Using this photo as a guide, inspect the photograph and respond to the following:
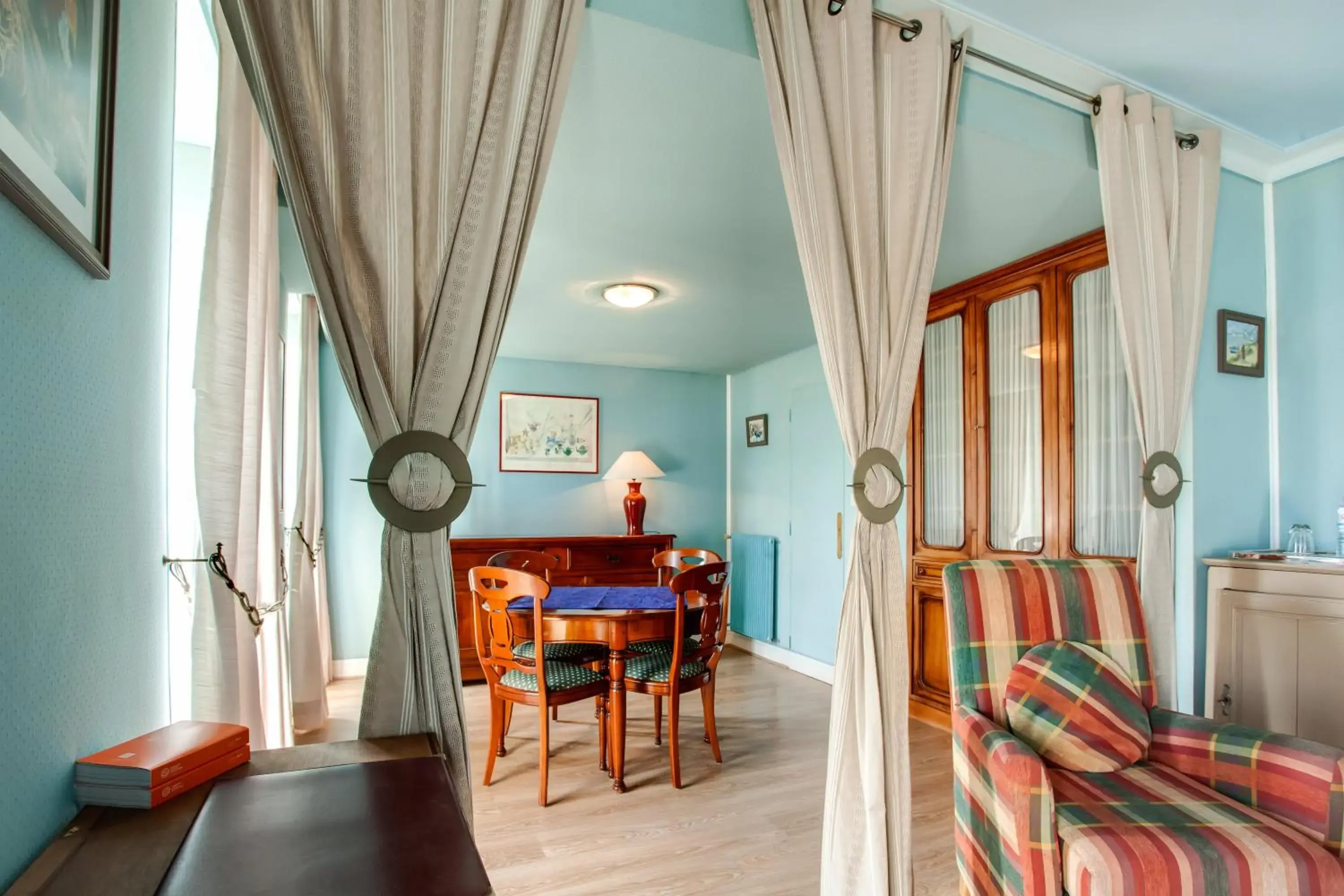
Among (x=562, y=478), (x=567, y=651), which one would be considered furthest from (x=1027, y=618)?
(x=562, y=478)

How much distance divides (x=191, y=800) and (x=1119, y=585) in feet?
7.92

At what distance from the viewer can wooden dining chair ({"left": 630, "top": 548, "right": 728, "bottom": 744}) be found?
135 inches

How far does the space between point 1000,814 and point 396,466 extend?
62.4 inches

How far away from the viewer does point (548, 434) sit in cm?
553

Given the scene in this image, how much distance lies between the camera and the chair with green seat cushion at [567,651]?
3.21 m

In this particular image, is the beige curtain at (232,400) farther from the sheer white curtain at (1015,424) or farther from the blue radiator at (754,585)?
the blue radiator at (754,585)

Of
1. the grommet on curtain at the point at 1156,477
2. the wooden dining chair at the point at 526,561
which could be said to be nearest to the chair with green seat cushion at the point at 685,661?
the wooden dining chair at the point at 526,561

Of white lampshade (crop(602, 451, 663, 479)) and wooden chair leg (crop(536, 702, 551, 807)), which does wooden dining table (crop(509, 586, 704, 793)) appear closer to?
wooden chair leg (crop(536, 702, 551, 807))

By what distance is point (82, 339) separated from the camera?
3.30 feet

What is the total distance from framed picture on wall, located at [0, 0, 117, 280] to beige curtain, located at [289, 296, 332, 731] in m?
2.66

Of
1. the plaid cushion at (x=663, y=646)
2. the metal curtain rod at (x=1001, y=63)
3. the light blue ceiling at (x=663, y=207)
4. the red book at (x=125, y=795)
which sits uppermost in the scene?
the metal curtain rod at (x=1001, y=63)

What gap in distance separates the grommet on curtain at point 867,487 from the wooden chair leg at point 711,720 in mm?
1680

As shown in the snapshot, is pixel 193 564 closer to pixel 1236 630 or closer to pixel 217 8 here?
pixel 217 8

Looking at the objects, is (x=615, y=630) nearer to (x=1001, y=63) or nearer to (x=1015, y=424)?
(x=1015, y=424)
